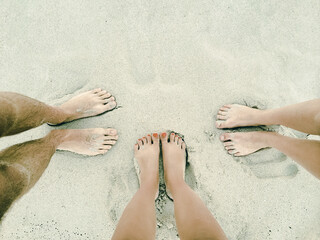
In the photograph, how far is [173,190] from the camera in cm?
172

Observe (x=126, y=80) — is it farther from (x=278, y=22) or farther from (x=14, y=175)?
(x=278, y=22)

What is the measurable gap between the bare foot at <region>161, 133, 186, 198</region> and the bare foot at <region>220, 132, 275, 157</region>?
35 cm

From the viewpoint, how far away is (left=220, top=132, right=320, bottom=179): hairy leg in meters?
1.35

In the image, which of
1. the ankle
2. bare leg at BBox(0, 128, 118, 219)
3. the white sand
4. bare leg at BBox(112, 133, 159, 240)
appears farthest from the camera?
the white sand

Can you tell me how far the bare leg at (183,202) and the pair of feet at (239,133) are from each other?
0.35 m

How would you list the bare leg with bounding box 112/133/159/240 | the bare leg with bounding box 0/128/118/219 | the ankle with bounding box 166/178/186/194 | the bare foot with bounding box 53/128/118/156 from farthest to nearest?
the bare foot with bounding box 53/128/118/156 → the ankle with bounding box 166/178/186/194 → the bare leg with bounding box 112/133/159/240 → the bare leg with bounding box 0/128/118/219

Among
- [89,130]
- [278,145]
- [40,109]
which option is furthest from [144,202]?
[278,145]

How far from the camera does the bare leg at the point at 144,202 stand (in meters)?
1.32

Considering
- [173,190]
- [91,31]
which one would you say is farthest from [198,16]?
[173,190]

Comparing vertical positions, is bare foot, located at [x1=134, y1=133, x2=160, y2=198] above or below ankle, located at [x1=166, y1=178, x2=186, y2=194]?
above

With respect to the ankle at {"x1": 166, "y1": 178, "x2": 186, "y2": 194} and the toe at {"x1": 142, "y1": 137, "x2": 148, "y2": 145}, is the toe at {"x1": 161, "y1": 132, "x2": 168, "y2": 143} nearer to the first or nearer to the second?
the toe at {"x1": 142, "y1": 137, "x2": 148, "y2": 145}

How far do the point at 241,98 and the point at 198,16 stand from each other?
0.75 meters

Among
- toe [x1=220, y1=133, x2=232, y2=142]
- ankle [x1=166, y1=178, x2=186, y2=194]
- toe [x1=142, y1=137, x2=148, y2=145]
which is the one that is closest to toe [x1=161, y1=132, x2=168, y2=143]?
toe [x1=142, y1=137, x2=148, y2=145]

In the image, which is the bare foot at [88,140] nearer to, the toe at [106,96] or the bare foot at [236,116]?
the toe at [106,96]
